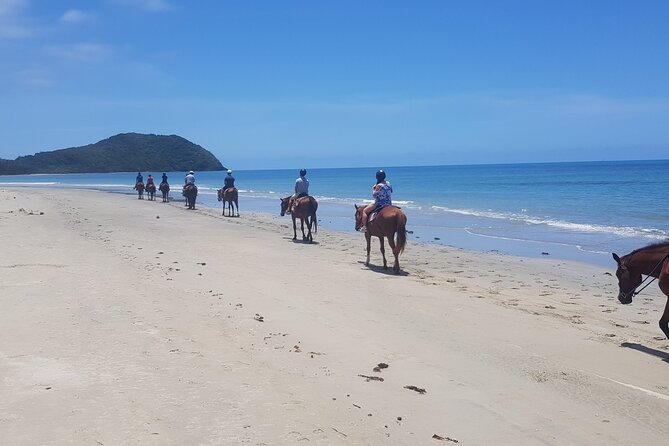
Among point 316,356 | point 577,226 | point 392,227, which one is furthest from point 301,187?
point 316,356

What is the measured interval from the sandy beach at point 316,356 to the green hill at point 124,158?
143 meters

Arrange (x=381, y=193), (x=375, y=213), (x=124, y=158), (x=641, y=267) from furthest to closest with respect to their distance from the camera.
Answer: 1. (x=124, y=158)
2. (x=375, y=213)
3. (x=381, y=193)
4. (x=641, y=267)

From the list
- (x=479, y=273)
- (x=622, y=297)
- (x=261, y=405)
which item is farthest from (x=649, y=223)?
(x=261, y=405)

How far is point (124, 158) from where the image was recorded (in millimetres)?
166000

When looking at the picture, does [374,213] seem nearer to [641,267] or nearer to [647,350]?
[641,267]

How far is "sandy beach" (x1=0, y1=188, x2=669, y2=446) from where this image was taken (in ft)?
15.4

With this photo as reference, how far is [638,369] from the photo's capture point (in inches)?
259

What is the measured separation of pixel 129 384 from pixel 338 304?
431cm

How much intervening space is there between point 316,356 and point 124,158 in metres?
171

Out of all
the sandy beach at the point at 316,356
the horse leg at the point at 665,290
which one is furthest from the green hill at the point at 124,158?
the horse leg at the point at 665,290

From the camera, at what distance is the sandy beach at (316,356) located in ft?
15.4

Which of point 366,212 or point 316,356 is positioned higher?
point 366,212

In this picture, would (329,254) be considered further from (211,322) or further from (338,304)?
(211,322)

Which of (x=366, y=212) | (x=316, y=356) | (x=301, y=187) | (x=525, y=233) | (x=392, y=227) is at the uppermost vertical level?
(x=301, y=187)
